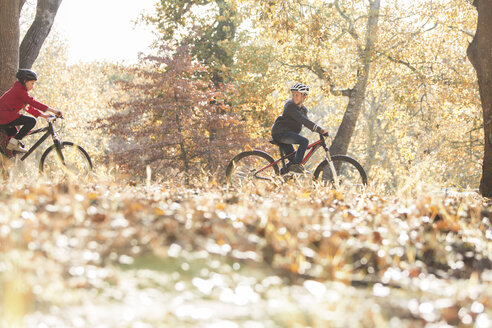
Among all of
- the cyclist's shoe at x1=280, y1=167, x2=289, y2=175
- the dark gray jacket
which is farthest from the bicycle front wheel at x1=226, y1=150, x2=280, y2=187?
the dark gray jacket

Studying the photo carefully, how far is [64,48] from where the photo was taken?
30.8 m

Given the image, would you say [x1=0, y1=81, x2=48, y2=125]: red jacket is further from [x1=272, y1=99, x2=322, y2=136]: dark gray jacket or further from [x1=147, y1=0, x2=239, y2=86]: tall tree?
[x1=147, y1=0, x2=239, y2=86]: tall tree

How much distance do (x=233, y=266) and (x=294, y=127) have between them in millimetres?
4918

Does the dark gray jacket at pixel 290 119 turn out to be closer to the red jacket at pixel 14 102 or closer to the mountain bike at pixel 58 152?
the mountain bike at pixel 58 152

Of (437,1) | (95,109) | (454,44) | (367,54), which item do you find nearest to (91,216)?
(367,54)

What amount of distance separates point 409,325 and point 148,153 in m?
11.4

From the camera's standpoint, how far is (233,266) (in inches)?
119

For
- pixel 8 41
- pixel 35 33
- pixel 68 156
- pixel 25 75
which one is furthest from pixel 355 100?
pixel 25 75

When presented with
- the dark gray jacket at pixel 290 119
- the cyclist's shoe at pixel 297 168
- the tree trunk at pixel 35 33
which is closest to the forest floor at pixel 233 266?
the cyclist's shoe at pixel 297 168

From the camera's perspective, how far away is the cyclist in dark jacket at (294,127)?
7438 millimetres

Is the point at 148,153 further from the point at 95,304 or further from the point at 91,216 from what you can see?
the point at 95,304

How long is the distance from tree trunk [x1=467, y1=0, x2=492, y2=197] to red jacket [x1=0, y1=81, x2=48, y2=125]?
7.04 metres

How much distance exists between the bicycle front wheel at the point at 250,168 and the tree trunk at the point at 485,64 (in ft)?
11.1

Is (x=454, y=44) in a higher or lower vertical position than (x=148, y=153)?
higher
